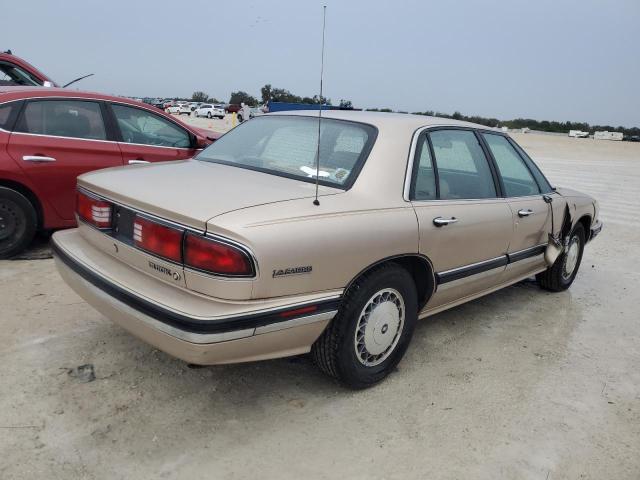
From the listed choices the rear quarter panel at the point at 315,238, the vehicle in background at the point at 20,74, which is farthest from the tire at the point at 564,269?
the vehicle in background at the point at 20,74

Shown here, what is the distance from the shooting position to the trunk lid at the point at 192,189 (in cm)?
239

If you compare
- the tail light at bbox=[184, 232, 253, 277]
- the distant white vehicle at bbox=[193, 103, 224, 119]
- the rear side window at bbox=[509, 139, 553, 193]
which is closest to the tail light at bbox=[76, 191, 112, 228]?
the tail light at bbox=[184, 232, 253, 277]

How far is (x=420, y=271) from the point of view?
3.15 meters

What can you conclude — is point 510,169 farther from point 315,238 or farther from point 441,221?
point 315,238

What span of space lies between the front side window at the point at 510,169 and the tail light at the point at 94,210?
2647 mm

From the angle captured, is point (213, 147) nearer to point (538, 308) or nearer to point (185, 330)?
point (185, 330)

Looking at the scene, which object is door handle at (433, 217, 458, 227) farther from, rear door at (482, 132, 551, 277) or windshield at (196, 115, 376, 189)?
rear door at (482, 132, 551, 277)

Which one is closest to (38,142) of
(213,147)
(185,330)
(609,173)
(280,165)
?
(213,147)

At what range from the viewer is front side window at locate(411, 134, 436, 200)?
307 cm

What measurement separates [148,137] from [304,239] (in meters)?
3.73

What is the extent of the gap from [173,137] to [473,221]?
361 centimetres

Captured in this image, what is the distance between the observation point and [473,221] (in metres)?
3.36

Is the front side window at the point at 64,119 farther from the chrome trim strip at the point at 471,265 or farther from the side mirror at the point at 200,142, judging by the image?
the chrome trim strip at the point at 471,265

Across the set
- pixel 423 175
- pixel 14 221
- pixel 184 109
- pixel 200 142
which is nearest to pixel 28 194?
pixel 14 221
